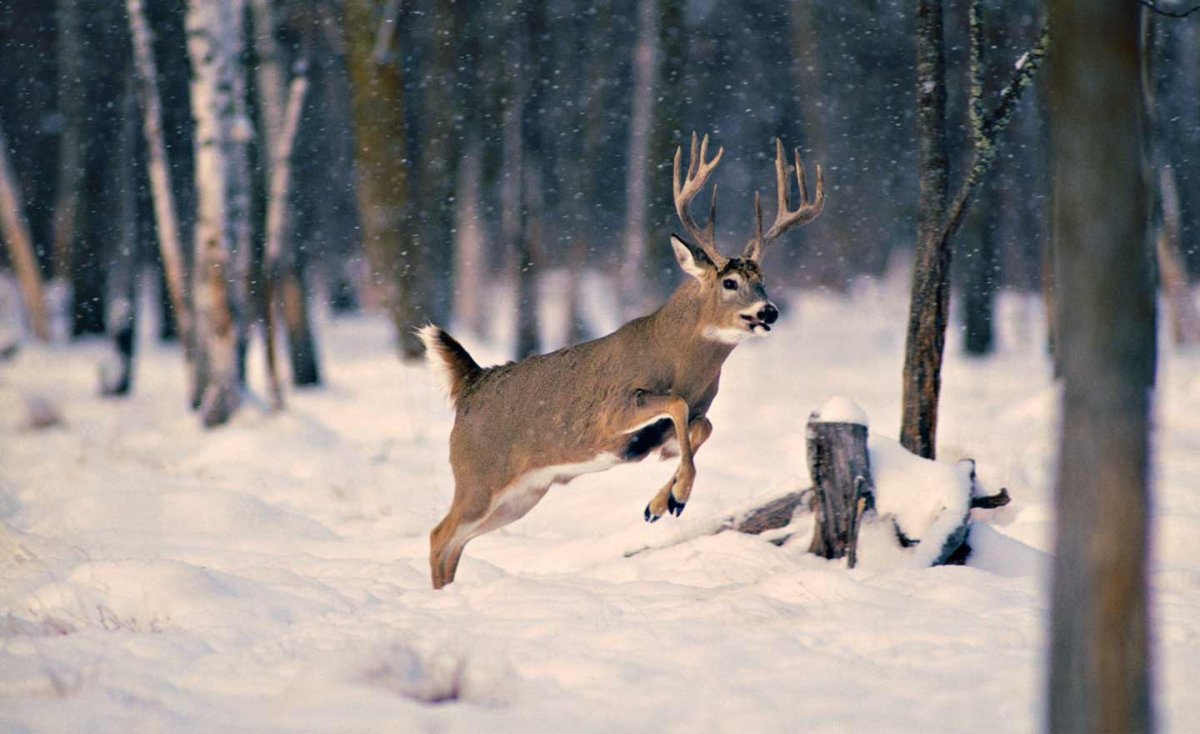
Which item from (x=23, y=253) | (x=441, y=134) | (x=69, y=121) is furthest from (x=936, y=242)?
(x=69, y=121)

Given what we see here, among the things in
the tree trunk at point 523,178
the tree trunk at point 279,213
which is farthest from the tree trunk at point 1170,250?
the tree trunk at point 279,213

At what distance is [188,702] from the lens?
421cm

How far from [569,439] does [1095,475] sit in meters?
4.27

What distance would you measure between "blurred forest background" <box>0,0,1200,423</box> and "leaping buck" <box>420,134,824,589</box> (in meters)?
1.92

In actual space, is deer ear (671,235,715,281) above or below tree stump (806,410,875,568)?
above

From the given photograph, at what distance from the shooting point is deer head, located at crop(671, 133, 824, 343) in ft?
21.6

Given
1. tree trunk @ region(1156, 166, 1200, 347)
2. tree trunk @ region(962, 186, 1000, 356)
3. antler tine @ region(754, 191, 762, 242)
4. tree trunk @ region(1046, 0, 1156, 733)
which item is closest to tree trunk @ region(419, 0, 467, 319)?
tree trunk @ region(962, 186, 1000, 356)

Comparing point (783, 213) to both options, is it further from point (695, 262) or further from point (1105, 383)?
point (1105, 383)

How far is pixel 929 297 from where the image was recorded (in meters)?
7.07

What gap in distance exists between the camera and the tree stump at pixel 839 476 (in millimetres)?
6270

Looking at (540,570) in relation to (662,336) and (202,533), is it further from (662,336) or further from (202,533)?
(202,533)

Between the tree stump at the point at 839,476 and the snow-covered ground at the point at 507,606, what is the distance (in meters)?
0.21

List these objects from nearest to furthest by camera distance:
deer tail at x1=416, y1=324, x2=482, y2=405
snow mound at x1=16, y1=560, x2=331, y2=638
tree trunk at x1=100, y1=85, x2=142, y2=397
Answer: snow mound at x1=16, y1=560, x2=331, y2=638, deer tail at x1=416, y1=324, x2=482, y2=405, tree trunk at x1=100, y1=85, x2=142, y2=397

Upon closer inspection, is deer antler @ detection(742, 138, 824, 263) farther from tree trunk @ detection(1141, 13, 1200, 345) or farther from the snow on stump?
tree trunk @ detection(1141, 13, 1200, 345)
